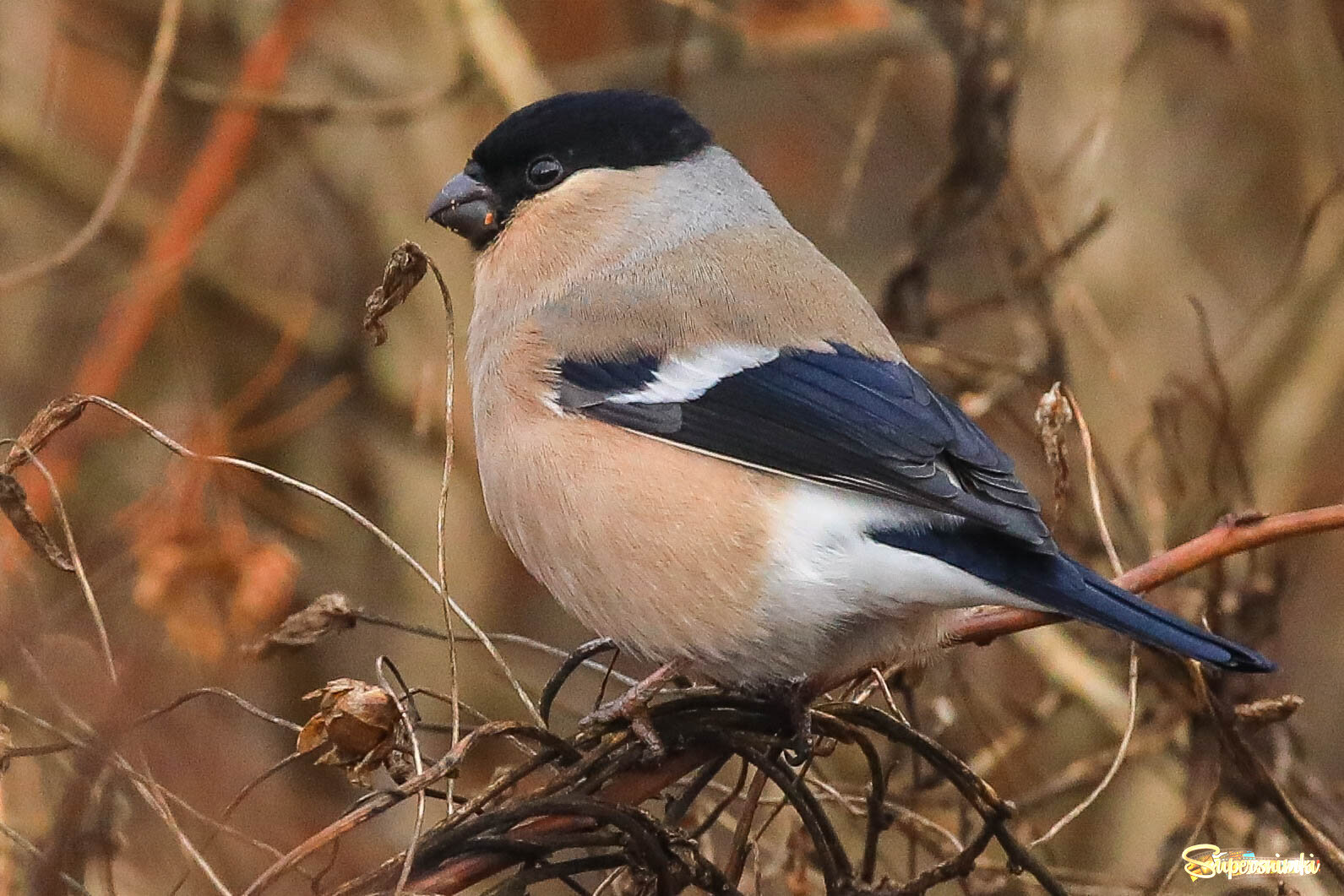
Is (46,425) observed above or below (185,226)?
above

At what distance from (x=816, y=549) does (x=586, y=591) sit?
1.16ft

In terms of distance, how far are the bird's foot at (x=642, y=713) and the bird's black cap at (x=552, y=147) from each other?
3.40 feet

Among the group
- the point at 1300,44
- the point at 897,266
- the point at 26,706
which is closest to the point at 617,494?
the point at 26,706

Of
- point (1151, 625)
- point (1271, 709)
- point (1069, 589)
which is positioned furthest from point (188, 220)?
point (1271, 709)

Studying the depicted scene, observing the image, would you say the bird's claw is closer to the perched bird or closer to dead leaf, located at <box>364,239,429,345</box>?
the perched bird

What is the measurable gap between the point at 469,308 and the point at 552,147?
146cm

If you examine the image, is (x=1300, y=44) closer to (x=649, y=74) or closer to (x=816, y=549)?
(x=649, y=74)

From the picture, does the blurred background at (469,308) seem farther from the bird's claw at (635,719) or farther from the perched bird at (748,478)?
the bird's claw at (635,719)

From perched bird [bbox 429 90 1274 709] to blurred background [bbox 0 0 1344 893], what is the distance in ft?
1.94

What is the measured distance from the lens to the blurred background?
127 inches

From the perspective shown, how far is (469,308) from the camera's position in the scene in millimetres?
4297

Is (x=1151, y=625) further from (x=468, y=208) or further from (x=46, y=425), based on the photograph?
(x=468, y=208)

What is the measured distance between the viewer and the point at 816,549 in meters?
2.22

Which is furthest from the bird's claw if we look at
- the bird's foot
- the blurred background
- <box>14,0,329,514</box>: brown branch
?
<box>14,0,329,514</box>: brown branch
